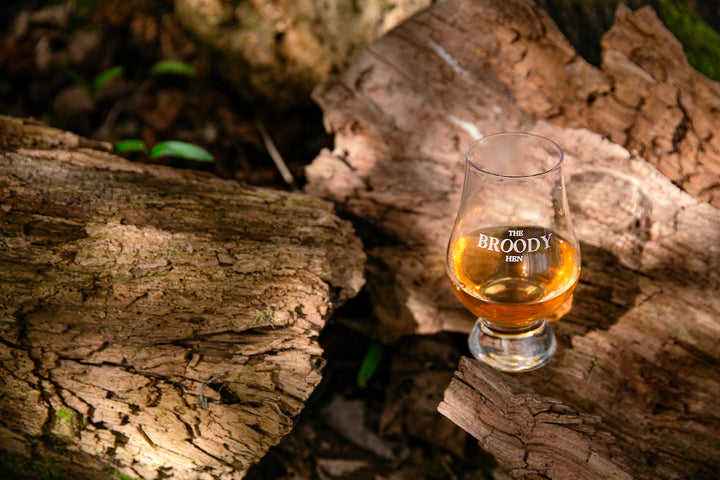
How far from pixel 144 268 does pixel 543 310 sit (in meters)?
1.53

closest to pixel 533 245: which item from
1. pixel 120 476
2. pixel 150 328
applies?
pixel 150 328

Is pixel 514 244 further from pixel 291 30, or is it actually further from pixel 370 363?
pixel 291 30

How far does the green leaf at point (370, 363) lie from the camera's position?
3027 millimetres

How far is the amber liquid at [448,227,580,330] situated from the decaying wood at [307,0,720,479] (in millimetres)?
246

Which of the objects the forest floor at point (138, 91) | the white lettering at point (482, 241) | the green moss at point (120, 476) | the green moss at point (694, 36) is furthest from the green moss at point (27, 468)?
the green moss at point (694, 36)

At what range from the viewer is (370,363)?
3.05 meters

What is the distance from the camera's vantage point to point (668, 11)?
3182mm

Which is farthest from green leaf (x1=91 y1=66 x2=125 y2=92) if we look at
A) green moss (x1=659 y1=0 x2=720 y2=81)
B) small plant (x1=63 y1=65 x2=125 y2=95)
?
green moss (x1=659 y1=0 x2=720 y2=81)

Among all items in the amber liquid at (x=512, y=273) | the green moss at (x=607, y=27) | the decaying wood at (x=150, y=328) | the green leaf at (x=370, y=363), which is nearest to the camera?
the decaying wood at (x=150, y=328)

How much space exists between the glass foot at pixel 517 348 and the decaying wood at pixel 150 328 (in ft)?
1.98

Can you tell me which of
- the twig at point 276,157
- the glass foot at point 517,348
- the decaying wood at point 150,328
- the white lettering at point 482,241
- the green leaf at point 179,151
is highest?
the white lettering at point 482,241

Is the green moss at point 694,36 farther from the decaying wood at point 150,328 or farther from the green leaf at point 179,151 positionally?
the green leaf at point 179,151

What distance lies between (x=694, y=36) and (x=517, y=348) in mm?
2150

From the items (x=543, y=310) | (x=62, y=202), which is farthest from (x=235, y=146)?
(x=543, y=310)
